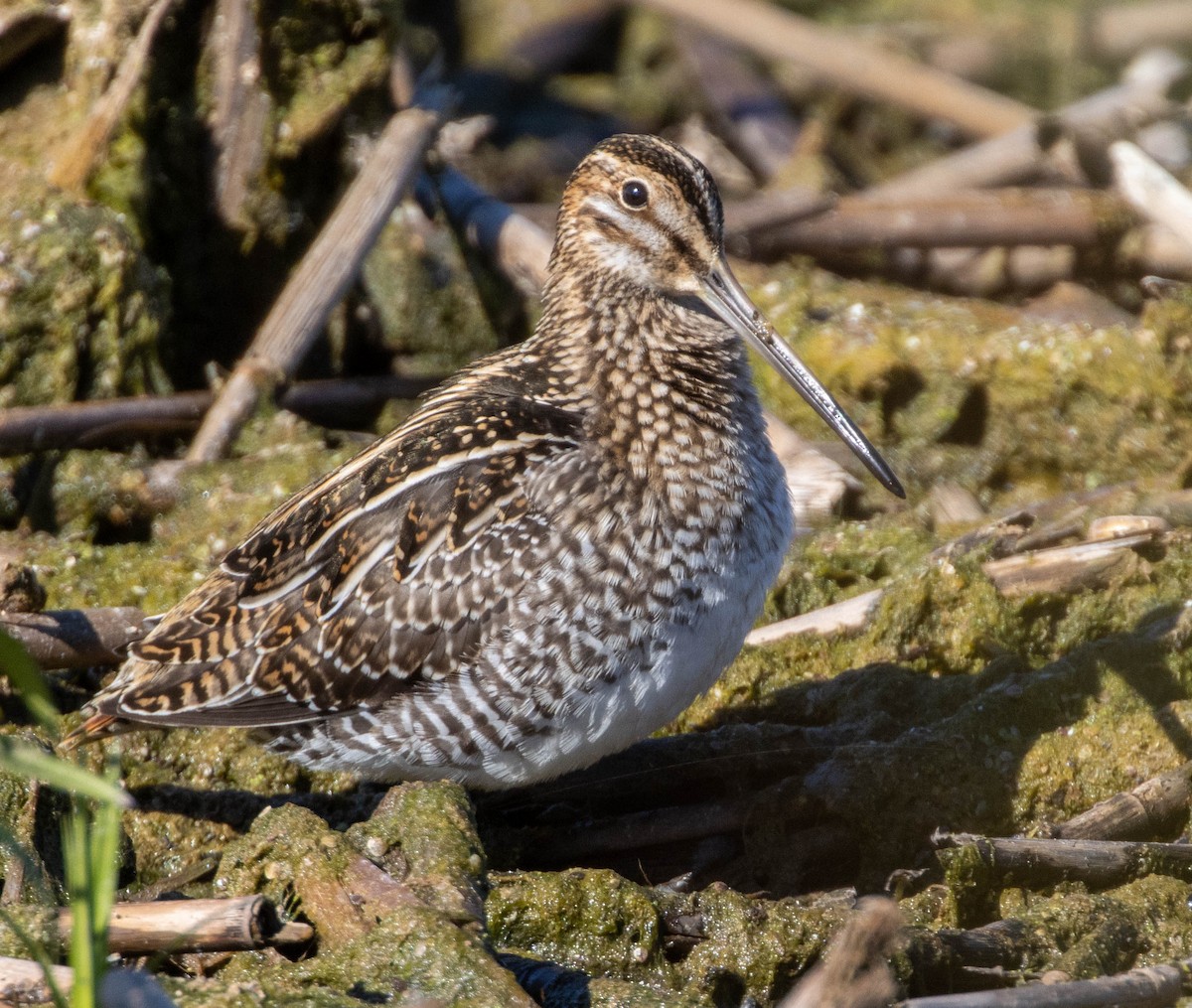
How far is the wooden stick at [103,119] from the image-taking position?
5930 millimetres


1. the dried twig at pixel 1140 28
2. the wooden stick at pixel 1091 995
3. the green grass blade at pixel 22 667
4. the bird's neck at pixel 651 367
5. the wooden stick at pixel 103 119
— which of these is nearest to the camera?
the green grass blade at pixel 22 667

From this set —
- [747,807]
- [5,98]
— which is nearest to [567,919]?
[747,807]

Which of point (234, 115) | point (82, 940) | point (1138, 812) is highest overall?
point (234, 115)

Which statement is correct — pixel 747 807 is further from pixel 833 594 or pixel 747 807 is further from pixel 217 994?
pixel 217 994

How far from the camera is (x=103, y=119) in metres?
5.98

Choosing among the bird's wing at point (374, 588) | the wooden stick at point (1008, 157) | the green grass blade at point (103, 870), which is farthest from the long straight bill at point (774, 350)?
the wooden stick at point (1008, 157)

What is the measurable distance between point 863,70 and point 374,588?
16.2 ft

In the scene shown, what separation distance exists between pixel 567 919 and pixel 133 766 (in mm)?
1450

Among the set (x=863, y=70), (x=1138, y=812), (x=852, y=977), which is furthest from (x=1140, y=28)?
(x=852, y=977)

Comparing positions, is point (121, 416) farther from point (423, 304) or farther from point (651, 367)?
point (651, 367)

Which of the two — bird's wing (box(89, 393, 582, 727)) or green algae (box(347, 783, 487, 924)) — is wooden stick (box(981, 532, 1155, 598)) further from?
green algae (box(347, 783, 487, 924))

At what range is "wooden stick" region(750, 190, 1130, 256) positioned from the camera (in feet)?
22.5

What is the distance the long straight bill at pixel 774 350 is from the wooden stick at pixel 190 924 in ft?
6.50

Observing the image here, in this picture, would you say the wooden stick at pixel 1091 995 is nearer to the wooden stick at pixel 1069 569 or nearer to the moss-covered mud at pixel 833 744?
the moss-covered mud at pixel 833 744
